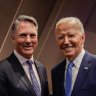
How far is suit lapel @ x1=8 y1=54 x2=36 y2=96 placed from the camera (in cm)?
254

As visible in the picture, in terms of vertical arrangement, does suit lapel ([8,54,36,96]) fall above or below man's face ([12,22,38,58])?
below

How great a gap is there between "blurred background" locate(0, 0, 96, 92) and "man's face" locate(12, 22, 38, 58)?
1.89m

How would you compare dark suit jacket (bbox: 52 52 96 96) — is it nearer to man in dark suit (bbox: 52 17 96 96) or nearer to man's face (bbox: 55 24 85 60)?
man in dark suit (bbox: 52 17 96 96)

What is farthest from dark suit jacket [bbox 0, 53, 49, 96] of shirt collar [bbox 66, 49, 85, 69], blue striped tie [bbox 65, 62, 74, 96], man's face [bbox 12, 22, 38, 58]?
shirt collar [bbox 66, 49, 85, 69]

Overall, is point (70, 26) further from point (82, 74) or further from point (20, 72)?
point (20, 72)

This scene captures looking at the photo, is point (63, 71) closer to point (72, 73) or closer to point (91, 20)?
point (72, 73)

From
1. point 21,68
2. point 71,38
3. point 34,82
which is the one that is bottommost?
point 34,82

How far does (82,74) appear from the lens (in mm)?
2566

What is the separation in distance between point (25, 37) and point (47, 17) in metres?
2.58

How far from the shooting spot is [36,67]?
282 cm

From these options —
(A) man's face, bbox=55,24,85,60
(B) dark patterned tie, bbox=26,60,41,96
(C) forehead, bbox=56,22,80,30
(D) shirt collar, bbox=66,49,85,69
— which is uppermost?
(C) forehead, bbox=56,22,80,30

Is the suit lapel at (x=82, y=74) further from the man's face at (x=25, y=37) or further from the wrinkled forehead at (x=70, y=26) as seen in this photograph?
the man's face at (x=25, y=37)

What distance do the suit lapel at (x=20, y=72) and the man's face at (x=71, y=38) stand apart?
A: 1.28 feet

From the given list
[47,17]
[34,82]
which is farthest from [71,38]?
[47,17]
